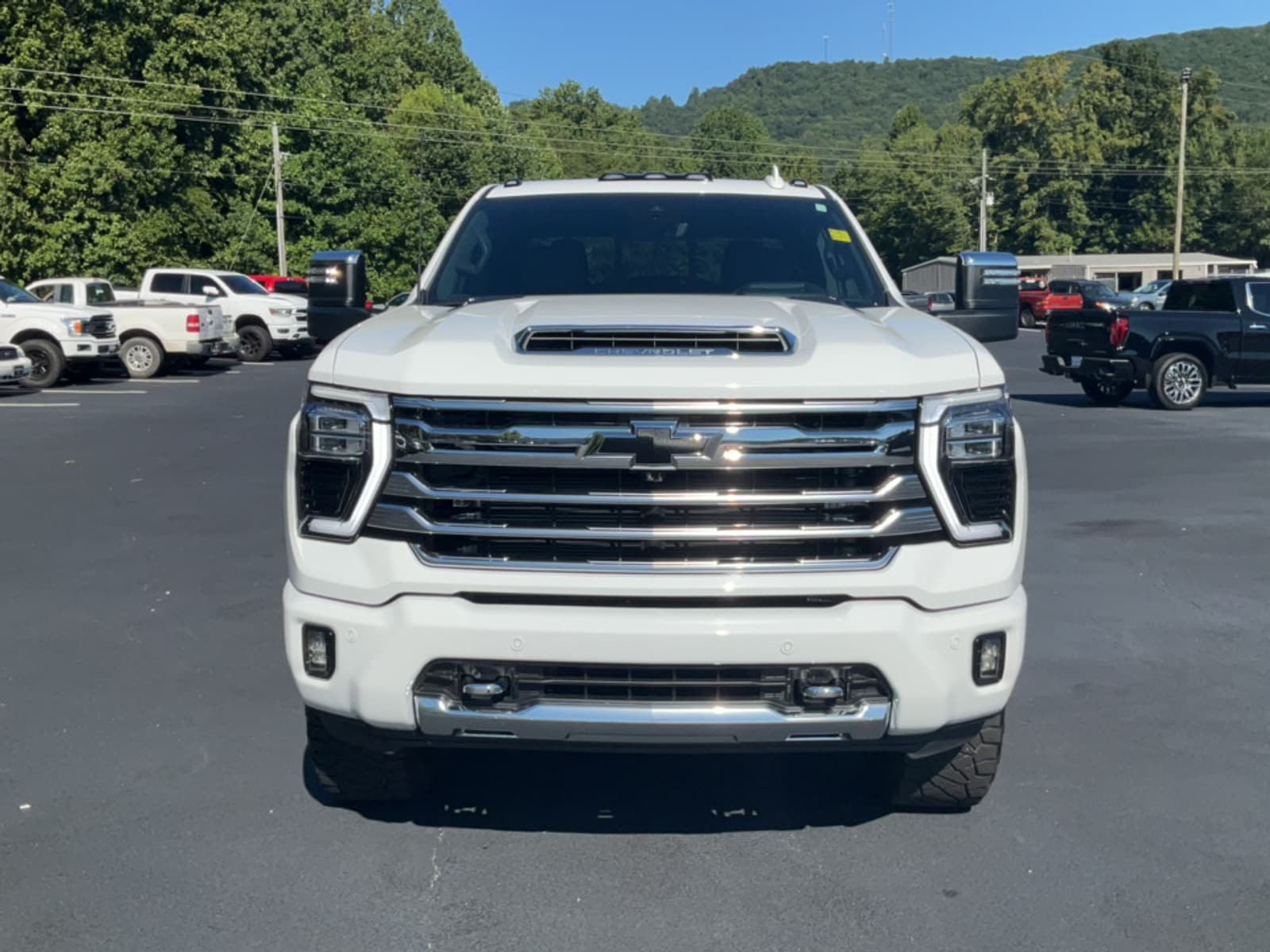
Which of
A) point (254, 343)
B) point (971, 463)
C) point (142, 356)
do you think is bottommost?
point (254, 343)

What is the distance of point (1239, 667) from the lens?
6309 millimetres

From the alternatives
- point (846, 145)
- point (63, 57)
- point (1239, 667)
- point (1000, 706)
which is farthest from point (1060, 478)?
point (846, 145)

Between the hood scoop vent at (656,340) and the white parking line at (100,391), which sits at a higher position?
the hood scoop vent at (656,340)

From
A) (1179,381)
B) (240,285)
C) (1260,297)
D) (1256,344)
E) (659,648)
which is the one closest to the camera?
(659,648)

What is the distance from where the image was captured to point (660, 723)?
3.71m

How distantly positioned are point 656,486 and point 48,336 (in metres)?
21.7

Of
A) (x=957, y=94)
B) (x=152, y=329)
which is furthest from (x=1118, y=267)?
(x=957, y=94)

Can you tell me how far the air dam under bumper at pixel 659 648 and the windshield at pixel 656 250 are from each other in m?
1.80

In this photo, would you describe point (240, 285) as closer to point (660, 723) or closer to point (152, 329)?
point (152, 329)

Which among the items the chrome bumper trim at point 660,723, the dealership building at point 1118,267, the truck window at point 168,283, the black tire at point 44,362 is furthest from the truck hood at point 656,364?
the dealership building at point 1118,267

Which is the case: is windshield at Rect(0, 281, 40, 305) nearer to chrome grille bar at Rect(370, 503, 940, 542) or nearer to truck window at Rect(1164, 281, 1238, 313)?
truck window at Rect(1164, 281, 1238, 313)

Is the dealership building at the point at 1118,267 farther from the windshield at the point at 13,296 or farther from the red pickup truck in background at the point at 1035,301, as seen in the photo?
the windshield at the point at 13,296

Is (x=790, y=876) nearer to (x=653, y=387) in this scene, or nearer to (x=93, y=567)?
(x=653, y=387)

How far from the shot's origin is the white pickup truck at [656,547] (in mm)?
3723
